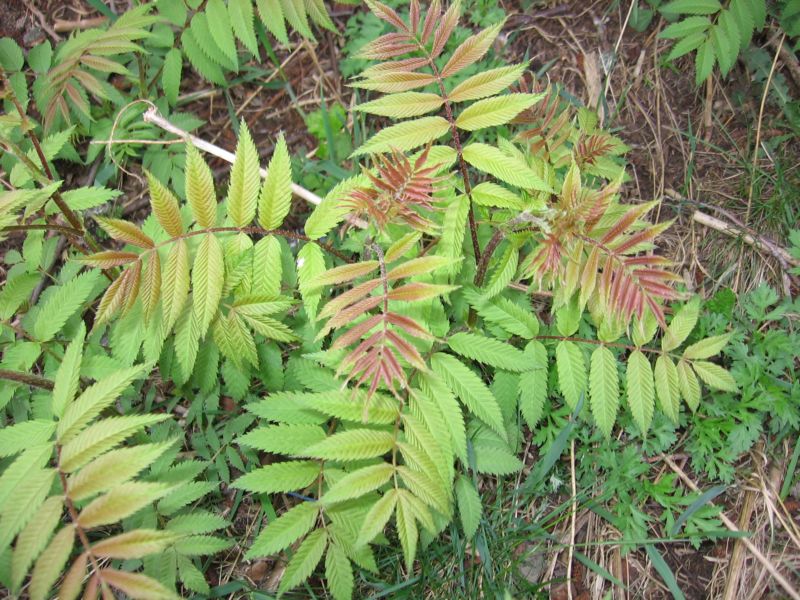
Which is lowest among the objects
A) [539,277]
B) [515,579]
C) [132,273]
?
[515,579]

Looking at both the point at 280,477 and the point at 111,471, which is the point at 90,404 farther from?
the point at 280,477

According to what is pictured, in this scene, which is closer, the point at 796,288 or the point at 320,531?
the point at 320,531

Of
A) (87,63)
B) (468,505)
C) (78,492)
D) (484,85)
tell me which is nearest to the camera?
(78,492)

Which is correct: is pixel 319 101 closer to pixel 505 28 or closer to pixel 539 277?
pixel 505 28

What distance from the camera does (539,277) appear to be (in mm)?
2020

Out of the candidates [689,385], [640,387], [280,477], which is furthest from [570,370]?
[280,477]

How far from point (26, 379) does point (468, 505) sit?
1.92m

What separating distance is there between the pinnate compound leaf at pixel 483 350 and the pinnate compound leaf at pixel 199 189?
107 centimetres

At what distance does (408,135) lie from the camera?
7.46 feet

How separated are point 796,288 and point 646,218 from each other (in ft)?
2.66

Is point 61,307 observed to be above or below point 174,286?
below

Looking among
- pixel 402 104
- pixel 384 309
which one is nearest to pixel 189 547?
pixel 384 309

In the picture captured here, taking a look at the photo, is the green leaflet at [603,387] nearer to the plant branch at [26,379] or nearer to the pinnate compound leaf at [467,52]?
the pinnate compound leaf at [467,52]

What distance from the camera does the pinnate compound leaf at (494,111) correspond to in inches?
86.8
